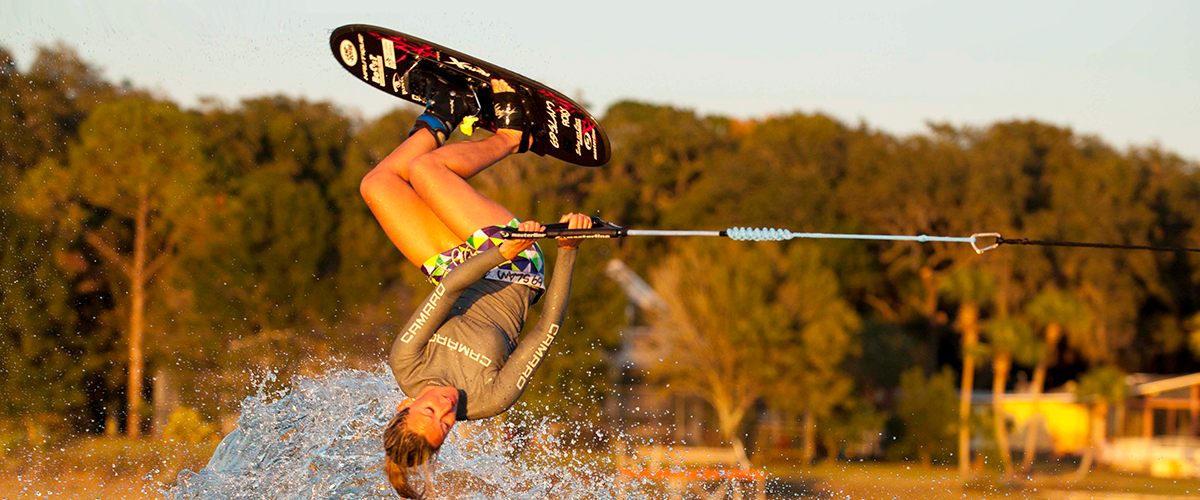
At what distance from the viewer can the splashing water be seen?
6027mm

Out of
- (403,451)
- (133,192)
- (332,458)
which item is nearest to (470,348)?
(403,451)

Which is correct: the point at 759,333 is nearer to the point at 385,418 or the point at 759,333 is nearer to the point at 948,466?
the point at 948,466

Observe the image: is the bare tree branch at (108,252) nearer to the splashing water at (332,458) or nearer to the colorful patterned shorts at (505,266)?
the splashing water at (332,458)

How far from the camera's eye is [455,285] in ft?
15.7

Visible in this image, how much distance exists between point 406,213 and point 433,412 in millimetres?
1144

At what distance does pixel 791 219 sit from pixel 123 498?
2807cm

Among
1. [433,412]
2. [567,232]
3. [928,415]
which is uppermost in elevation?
[928,415]

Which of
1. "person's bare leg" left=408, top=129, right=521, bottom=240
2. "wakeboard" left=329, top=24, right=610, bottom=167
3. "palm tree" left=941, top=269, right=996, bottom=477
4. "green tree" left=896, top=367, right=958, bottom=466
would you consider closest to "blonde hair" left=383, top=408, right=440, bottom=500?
"person's bare leg" left=408, top=129, right=521, bottom=240

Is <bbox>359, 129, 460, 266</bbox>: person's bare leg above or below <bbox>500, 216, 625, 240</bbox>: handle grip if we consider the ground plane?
above

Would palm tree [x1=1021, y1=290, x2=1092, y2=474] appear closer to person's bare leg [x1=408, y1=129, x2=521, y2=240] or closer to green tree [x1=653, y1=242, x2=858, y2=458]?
green tree [x1=653, y1=242, x2=858, y2=458]

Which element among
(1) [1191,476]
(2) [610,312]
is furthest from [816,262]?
(1) [1191,476]

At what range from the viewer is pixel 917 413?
3131 cm

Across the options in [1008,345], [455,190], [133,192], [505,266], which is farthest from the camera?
[1008,345]

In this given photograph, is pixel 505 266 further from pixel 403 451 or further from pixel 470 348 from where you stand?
pixel 403 451
